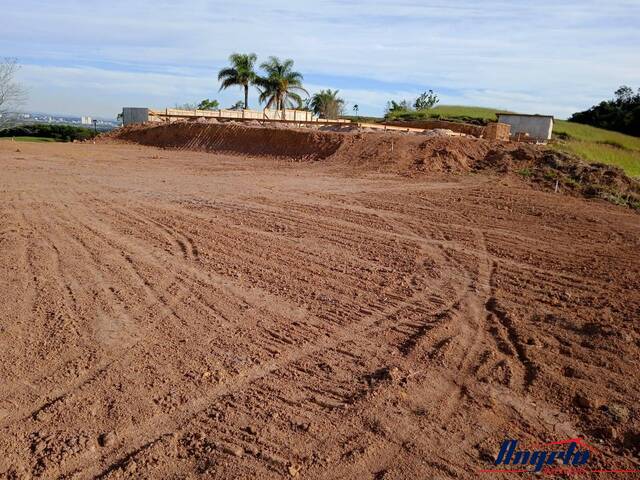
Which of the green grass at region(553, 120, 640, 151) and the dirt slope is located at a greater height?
the green grass at region(553, 120, 640, 151)

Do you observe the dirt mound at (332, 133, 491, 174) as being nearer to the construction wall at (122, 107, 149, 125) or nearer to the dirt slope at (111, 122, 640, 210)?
the dirt slope at (111, 122, 640, 210)

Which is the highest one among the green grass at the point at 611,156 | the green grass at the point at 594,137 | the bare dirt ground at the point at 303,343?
the green grass at the point at 594,137

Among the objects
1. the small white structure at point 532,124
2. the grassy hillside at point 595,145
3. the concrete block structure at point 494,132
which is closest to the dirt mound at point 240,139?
the concrete block structure at point 494,132

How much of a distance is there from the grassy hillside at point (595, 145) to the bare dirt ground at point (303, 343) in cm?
1770

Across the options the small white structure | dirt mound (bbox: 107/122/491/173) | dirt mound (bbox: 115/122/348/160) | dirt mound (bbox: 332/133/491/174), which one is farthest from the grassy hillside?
dirt mound (bbox: 115/122/348/160)

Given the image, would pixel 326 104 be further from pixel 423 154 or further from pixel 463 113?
pixel 423 154

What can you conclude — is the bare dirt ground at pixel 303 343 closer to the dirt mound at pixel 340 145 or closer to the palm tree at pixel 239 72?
the dirt mound at pixel 340 145

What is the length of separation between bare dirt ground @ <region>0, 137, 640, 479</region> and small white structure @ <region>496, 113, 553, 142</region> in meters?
29.6

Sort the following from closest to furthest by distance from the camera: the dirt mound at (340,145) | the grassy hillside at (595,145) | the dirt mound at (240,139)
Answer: the dirt mound at (340,145), the dirt mound at (240,139), the grassy hillside at (595,145)

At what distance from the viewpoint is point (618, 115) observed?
6650 centimetres

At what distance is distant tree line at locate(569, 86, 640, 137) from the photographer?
62428mm

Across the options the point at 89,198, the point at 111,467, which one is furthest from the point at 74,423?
the point at 89,198

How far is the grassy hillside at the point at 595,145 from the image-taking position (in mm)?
30312

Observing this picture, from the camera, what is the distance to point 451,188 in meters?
17.8
